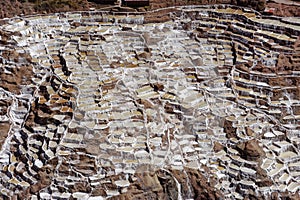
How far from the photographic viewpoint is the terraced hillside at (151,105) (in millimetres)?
20141

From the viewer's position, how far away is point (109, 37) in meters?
24.8

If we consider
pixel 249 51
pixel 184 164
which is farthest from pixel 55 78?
pixel 249 51

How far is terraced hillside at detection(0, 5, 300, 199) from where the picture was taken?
20.1 m

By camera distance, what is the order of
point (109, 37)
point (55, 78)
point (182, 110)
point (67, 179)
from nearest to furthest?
point (67, 179)
point (182, 110)
point (55, 78)
point (109, 37)

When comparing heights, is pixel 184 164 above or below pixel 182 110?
below

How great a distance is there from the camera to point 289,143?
69.5ft

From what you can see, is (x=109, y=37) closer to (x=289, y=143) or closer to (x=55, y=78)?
(x=55, y=78)

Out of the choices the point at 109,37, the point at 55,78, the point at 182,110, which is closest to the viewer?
the point at 182,110

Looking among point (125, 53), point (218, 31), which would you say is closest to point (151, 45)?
point (125, 53)

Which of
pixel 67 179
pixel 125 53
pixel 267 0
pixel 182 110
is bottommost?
pixel 67 179

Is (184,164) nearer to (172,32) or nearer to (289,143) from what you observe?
(289,143)

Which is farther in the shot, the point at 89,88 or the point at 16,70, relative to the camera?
the point at 16,70

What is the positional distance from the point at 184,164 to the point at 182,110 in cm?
235

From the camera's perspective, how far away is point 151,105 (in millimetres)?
21828
